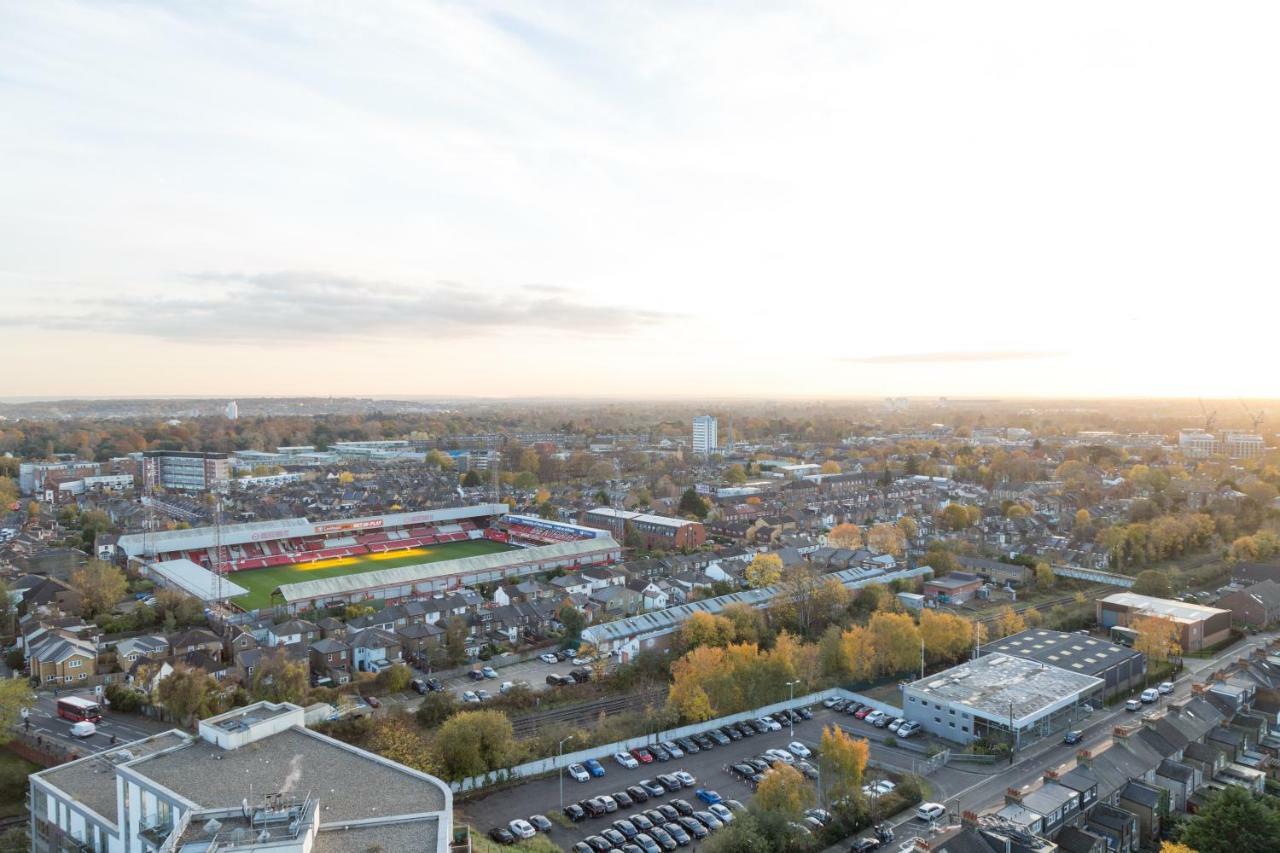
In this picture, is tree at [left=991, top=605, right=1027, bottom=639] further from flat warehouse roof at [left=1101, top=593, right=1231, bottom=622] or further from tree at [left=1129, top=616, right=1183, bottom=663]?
flat warehouse roof at [left=1101, top=593, right=1231, bottom=622]

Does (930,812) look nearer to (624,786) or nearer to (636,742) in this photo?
(624,786)

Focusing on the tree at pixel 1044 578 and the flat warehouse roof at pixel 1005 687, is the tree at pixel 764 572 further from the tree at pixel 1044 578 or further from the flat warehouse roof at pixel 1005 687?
the tree at pixel 1044 578

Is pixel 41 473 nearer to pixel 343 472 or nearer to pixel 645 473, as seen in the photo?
pixel 343 472

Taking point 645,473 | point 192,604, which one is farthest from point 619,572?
point 645,473

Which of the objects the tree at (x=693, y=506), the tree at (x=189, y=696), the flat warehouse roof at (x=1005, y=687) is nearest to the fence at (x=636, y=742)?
the flat warehouse roof at (x=1005, y=687)

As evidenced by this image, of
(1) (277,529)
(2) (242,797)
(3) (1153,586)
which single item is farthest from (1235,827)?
(1) (277,529)
